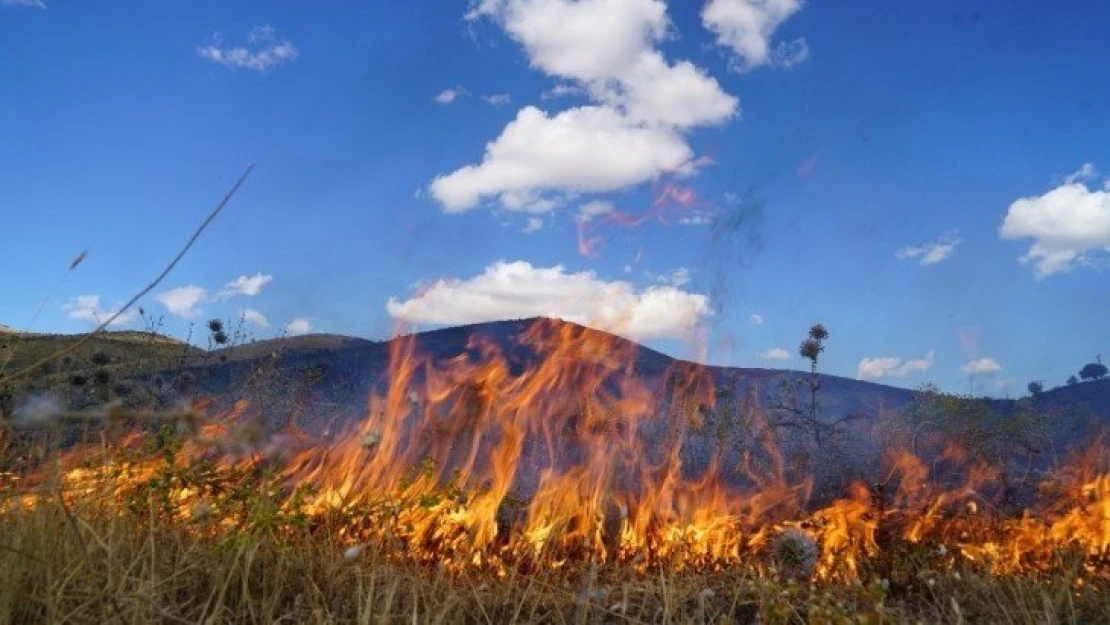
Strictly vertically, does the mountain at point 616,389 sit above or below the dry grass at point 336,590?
above

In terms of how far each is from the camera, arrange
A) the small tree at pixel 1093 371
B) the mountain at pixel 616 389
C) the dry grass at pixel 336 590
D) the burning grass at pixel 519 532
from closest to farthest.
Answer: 1. the dry grass at pixel 336 590
2. the burning grass at pixel 519 532
3. the mountain at pixel 616 389
4. the small tree at pixel 1093 371

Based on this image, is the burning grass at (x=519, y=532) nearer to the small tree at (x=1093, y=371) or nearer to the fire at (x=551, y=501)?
the fire at (x=551, y=501)

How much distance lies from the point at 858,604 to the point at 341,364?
45.8 feet

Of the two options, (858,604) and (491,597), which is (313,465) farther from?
(858,604)

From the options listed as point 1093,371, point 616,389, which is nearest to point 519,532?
point 616,389

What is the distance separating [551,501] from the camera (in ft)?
17.3

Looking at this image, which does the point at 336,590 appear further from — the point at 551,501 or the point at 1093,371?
the point at 1093,371

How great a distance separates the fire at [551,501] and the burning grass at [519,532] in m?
0.02

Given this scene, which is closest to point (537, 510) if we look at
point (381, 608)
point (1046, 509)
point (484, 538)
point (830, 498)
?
point (484, 538)

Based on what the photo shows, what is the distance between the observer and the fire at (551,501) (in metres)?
4.89

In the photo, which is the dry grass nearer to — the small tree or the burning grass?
the burning grass

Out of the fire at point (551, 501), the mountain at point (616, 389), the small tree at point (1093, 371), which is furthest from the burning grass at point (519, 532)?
the small tree at point (1093, 371)

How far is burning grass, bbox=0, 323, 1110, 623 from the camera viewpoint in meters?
3.58

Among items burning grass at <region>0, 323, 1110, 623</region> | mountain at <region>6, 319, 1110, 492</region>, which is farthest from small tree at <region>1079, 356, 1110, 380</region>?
burning grass at <region>0, 323, 1110, 623</region>
